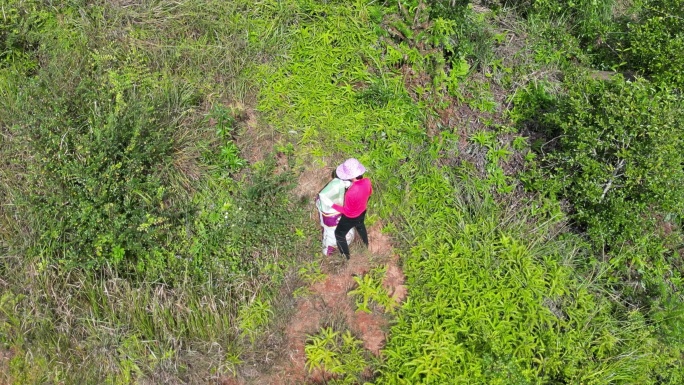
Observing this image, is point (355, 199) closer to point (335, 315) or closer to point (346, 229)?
point (346, 229)

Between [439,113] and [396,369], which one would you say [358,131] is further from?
[396,369]

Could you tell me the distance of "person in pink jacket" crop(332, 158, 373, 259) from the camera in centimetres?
429

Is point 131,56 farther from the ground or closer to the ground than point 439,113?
farther from the ground

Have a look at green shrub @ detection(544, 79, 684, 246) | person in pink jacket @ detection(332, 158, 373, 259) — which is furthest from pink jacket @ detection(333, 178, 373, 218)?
green shrub @ detection(544, 79, 684, 246)

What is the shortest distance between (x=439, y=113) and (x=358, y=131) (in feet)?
3.43

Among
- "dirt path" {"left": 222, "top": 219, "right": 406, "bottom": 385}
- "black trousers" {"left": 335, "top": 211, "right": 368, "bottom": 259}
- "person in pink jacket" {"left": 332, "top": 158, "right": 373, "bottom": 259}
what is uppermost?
"person in pink jacket" {"left": 332, "top": 158, "right": 373, "bottom": 259}

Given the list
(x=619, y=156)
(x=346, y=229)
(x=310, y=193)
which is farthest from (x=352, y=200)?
(x=619, y=156)

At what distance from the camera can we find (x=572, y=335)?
4.22 meters

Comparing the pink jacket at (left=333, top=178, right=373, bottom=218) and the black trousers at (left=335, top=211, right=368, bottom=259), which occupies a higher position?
the pink jacket at (left=333, top=178, right=373, bottom=218)

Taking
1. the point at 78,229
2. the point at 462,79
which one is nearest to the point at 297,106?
the point at 462,79

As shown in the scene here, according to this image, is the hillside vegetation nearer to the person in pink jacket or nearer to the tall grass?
the tall grass

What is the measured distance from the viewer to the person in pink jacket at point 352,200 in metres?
4.29

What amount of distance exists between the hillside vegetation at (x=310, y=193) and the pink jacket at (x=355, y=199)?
22.8 inches

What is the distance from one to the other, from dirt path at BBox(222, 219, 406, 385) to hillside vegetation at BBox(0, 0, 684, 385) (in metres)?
0.08
